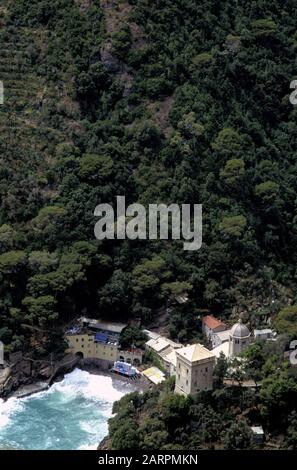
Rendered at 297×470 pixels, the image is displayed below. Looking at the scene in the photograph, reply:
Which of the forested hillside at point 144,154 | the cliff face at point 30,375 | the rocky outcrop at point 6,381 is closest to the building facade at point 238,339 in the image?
the forested hillside at point 144,154

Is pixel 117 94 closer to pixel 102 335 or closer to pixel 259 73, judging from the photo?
pixel 259 73

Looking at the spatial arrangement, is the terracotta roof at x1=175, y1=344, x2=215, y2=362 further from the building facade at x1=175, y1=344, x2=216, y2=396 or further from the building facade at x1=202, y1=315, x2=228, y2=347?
the building facade at x1=202, y1=315, x2=228, y2=347

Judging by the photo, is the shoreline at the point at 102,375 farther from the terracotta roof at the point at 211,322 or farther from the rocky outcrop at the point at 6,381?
the terracotta roof at the point at 211,322

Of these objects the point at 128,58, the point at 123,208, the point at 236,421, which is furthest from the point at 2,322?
the point at 128,58

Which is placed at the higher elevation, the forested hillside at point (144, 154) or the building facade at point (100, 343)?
the forested hillside at point (144, 154)

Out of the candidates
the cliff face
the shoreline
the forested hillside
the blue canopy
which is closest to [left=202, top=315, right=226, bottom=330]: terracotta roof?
the forested hillside
